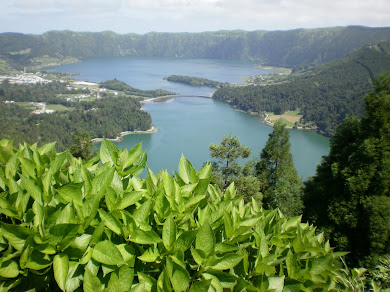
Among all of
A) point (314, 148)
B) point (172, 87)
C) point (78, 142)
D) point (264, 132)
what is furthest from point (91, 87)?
point (78, 142)

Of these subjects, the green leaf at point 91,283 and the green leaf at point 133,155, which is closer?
the green leaf at point 91,283

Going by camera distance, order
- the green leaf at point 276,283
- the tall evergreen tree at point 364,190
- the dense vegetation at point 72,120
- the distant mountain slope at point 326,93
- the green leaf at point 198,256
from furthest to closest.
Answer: the distant mountain slope at point 326,93
the dense vegetation at point 72,120
the tall evergreen tree at point 364,190
the green leaf at point 276,283
the green leaf at point 198,256

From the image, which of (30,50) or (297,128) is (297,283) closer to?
(297,128)

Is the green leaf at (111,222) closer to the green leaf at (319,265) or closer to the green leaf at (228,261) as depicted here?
the green leaf at (228,261)

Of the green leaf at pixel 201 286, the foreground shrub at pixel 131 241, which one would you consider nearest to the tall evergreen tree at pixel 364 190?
the foreground shrub at pixel 131 241

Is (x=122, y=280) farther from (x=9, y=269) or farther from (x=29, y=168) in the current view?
(x=29, y=168)

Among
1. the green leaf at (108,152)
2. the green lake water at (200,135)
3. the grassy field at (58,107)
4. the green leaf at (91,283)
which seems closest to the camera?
the green leaf at (91,283)

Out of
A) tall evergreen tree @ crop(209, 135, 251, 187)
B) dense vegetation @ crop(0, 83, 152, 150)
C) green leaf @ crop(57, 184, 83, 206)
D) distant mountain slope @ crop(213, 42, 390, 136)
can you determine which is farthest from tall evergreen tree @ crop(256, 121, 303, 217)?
distant mountain slope @ crop(213, 42, 390, 136)
